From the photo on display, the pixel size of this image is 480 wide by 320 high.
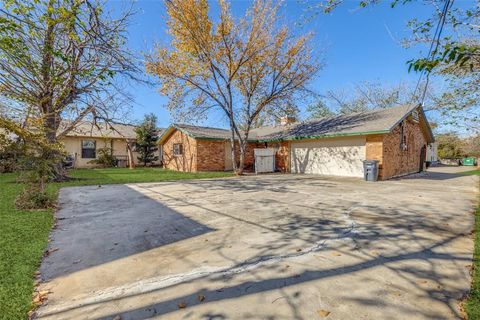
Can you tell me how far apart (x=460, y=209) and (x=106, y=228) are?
7785 mm

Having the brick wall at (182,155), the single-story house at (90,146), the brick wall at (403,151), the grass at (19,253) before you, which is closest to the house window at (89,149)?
the single-story house at (90,146)

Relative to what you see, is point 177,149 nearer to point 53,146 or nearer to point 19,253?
point 53,146

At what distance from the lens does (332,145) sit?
1500 centimetres

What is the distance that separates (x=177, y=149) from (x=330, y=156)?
11.0 metres

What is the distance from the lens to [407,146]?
14.8 meters

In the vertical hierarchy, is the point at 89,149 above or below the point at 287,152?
above

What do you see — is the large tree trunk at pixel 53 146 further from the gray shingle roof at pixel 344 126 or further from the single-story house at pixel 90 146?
the single-story house at pixel 90 146

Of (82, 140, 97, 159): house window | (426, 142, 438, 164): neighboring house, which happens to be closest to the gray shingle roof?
(82, 140, 97, 159): house window

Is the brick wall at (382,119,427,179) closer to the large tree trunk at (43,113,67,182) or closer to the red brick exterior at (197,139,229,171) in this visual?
the red brick exterior at (197,139,229,171)

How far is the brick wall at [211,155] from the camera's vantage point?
16938 mm

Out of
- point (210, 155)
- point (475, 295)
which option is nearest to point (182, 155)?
point (210, 155)

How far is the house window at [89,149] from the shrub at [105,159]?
694mm

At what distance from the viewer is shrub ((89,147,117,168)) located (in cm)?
2106

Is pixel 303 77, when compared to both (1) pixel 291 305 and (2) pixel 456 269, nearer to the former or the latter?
(2) pixel 456 269
